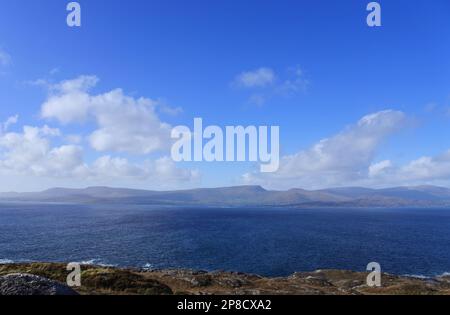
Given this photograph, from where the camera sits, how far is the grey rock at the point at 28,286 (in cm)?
2491

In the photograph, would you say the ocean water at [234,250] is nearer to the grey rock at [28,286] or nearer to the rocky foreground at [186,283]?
the rocky foreground at [186,283]

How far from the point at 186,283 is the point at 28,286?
38.6 meters

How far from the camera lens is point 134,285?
47094mm

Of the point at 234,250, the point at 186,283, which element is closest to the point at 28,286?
the point at 186,283

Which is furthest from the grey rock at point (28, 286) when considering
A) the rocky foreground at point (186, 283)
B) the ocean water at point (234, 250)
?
the ocean water at point (234, 250)

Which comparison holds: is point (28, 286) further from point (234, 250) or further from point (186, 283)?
point (234, 250)

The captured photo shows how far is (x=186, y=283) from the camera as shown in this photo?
6103 centimetres

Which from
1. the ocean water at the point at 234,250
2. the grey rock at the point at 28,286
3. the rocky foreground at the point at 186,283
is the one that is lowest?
the ocean water at the point at 234,250

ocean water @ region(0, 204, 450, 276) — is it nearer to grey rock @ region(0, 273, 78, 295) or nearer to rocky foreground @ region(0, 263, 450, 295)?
rocky foreground @ region(0, 263, 450, 295)

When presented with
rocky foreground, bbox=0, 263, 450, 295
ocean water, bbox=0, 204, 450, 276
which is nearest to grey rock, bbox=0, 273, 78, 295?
rocky foreground, bbox=0, 263, 450, 295

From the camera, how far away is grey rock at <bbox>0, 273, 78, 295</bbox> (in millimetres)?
24906
